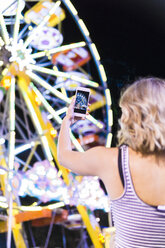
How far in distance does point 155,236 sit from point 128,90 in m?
0.42

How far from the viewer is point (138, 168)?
0.96 m

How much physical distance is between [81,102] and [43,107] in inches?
132

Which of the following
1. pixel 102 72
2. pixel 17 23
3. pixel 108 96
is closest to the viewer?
pixel 17 23

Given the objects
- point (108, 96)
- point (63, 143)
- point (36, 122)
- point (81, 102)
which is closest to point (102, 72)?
point (108, 96)

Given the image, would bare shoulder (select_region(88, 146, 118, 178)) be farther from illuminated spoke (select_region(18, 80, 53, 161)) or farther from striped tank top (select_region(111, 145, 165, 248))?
illuminated spoke (select_region(18, 80, 53, 161))

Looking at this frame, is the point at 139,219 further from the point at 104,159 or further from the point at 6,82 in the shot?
the point at 6,82

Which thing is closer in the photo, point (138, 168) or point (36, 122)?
point (138, 168)

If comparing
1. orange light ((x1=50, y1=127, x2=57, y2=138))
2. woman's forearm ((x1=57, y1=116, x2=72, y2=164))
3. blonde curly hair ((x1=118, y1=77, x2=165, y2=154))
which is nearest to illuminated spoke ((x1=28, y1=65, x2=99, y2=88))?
orange light ((x1=50, y1=127, x2=57, y2=138))

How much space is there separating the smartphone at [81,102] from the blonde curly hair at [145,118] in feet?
1.00

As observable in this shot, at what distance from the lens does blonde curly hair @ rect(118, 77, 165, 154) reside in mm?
973

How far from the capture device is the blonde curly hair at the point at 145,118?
97 centimetres

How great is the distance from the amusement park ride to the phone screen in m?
2.55

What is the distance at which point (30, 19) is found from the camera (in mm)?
4676

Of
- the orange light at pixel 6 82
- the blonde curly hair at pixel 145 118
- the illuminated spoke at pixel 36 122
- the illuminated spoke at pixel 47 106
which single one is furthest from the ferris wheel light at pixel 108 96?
the blonde curly hair at pixel 145 118
